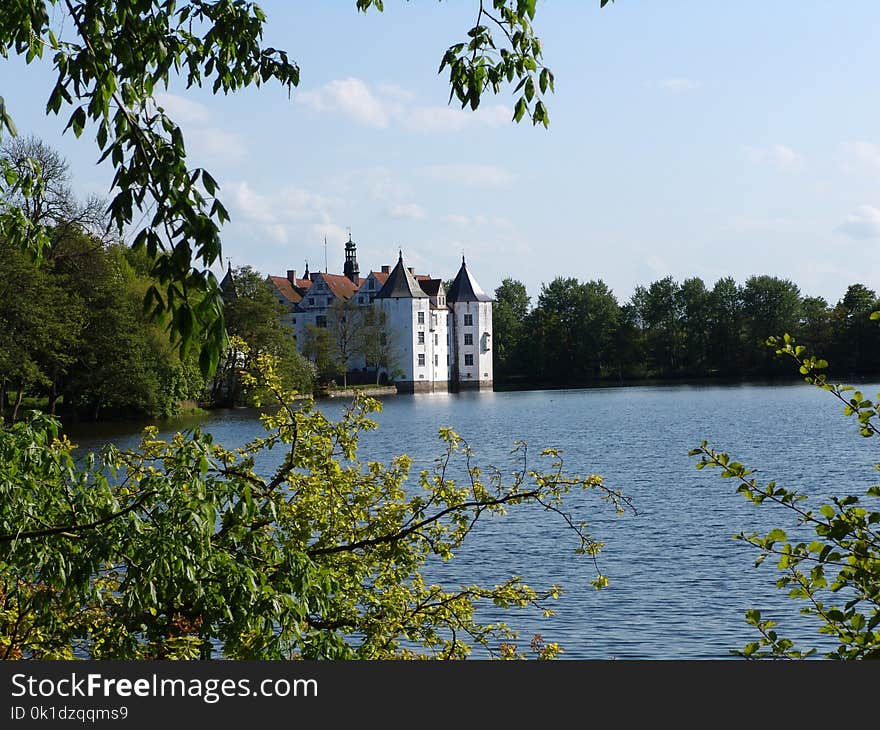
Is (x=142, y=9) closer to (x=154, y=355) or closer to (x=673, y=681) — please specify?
(x=673, y=681)

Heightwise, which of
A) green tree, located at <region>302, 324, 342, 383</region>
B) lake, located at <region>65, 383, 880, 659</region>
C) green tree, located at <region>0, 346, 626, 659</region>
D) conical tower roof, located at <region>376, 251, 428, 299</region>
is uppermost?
conical tower roof, located at <region>376, 251, 428, 299</region>

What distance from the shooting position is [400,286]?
85.2m

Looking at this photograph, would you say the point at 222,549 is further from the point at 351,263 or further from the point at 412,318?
the point at 351,263

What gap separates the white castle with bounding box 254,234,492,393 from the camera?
277 feet

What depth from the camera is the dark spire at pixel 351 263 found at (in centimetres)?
9656

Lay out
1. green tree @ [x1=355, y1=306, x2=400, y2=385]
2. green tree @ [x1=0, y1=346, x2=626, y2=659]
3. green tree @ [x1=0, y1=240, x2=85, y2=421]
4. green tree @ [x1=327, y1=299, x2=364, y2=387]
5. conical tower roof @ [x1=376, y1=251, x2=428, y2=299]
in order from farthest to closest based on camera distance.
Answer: conical tower roof @ [x1=376, y1=251, x2=428, y2=299], green tree @ [x1=327, y1=299, x2=364, y2=387], green tree @ [x1=355, y1=306, x2=400, y2=385], green tree @ [x1=0, y1=240, x2=85, y2=421], green tree @ [x1=0, y1=346, x2=626, y2=659]

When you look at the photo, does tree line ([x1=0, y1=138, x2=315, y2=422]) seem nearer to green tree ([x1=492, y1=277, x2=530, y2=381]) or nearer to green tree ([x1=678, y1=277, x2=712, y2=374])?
green tree ([x1=492, y1=277, x2=530, y2=381])

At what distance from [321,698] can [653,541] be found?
13.9 metres

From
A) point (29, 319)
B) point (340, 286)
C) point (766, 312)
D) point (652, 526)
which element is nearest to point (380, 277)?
point (340, 286)

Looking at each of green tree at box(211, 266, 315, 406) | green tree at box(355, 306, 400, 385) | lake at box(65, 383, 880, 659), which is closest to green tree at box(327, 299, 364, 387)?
green tree at box(355, 306, 400, 385)

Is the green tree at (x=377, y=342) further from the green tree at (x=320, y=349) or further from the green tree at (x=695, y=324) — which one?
the green tree at (x=695, y=324)

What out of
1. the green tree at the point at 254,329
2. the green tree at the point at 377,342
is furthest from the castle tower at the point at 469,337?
the green tree at the point at 254,329

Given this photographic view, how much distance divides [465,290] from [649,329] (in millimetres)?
25007

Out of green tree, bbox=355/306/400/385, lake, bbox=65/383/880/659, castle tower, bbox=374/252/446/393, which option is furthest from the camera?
castle tower, bbox=374/252/446/393
